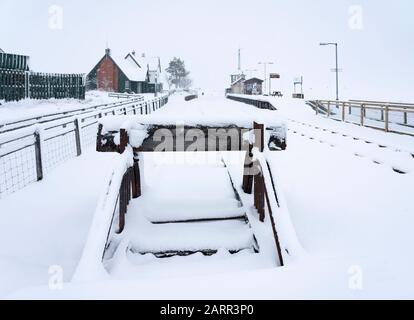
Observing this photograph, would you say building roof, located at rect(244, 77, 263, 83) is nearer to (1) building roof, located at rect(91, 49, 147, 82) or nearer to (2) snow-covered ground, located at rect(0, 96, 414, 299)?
(1) building roof, located at rect(91, 49, 147, 82)

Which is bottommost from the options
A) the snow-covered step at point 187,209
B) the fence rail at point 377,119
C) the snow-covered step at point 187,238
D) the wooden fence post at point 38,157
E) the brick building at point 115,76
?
the snow-covered step at point 187,238

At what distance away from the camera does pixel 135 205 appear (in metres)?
5.05

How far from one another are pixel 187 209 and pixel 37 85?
31.1m

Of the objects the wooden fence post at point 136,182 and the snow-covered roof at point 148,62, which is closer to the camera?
the wooden fence post at point 136,182

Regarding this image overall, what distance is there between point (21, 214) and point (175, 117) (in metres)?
2.54

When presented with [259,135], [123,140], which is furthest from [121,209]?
[259,135]

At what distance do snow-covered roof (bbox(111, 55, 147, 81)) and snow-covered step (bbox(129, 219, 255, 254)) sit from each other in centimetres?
6421

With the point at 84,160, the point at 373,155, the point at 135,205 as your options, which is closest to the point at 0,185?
the point at 84,160

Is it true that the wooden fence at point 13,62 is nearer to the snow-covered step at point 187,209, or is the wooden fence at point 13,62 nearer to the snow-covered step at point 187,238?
the snow-covered step at point 187,209

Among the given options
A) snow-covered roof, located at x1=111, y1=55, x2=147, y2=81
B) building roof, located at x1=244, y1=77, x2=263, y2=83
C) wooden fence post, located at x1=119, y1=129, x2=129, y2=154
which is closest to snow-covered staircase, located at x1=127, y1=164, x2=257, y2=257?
wooden fence post, located at x1=119, y1=129, x2=129, y2=154

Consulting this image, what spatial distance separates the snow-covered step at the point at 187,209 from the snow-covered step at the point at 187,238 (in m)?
0.21

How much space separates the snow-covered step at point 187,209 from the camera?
4922mm

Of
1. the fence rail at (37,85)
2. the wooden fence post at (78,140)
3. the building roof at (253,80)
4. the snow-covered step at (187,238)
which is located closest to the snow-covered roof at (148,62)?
the building roof at (253,80)

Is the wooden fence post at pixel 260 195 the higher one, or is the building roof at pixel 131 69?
the building roof at pixel 131 69
